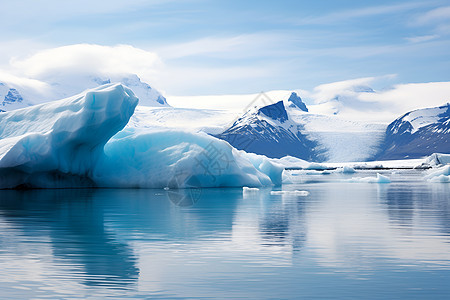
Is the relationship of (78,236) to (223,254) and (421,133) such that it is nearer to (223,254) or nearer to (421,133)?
(223,254)

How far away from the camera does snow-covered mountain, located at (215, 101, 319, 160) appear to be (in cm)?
15062

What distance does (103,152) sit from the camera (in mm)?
24750

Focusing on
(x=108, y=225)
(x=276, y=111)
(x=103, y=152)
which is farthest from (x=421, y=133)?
(x=108, y=225)

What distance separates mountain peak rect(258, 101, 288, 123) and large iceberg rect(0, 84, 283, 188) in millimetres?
120072

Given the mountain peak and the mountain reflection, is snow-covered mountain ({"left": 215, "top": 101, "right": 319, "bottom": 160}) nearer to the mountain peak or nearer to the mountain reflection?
the mountain peak

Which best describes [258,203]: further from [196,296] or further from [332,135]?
[332,135]

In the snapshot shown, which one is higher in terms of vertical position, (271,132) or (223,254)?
(271,132)

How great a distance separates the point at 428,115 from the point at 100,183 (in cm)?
16619

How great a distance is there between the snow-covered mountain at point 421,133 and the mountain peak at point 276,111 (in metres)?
30.2

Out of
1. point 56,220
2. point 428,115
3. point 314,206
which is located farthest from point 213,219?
point 428,115

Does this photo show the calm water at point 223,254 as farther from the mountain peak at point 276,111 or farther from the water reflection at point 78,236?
the mountain peak at point 276,111

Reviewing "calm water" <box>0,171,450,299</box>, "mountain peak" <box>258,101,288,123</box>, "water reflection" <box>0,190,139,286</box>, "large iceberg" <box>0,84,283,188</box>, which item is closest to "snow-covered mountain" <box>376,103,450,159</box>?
"mountain peak" <box>258,101,288,123</box>

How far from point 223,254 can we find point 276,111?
14704 cm

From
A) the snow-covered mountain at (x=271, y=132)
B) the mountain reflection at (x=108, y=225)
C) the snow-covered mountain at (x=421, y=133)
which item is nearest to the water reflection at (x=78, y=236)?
the mountain reflection at (x=108, y=225)
